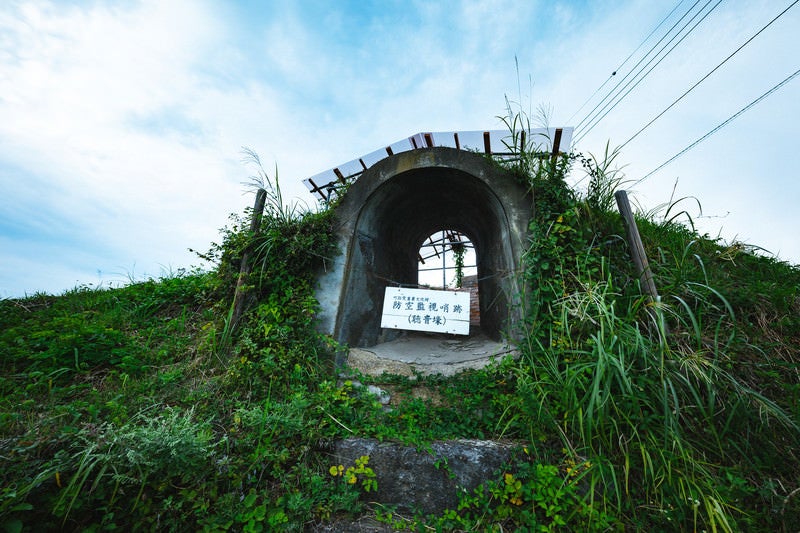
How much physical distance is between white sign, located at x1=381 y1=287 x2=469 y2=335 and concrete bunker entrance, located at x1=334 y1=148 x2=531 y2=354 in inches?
17.2

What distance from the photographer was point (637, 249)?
3.19 metres

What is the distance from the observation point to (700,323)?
9.88ft

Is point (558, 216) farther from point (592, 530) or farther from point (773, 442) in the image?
→ point (592, 530)

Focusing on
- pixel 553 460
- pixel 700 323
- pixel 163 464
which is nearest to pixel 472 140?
pixel 700 323

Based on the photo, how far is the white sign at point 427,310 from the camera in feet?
12.1

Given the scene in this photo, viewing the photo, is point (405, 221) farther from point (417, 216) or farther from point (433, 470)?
point (433, 470)

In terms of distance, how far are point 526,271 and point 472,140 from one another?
3.26 metres

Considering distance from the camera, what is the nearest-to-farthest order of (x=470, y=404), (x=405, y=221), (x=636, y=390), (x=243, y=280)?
(x=636, y=390)
(x=470, y=404)
(x=243, y=280)
(x=405, y=221)

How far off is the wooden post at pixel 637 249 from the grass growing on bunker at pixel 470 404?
0.39ft

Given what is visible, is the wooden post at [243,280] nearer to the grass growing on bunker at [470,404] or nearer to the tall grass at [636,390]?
the grass growing on bunker at [470,404]

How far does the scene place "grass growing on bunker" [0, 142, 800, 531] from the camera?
200 centimetres

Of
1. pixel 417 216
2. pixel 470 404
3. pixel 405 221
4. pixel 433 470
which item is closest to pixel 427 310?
pixel 470 404

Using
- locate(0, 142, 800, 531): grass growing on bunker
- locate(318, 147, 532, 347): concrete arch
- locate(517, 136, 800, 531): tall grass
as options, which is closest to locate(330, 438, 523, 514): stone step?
locate(0, 142, 800, 531): grass growing on bunker

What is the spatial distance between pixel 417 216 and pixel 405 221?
0.80ft
